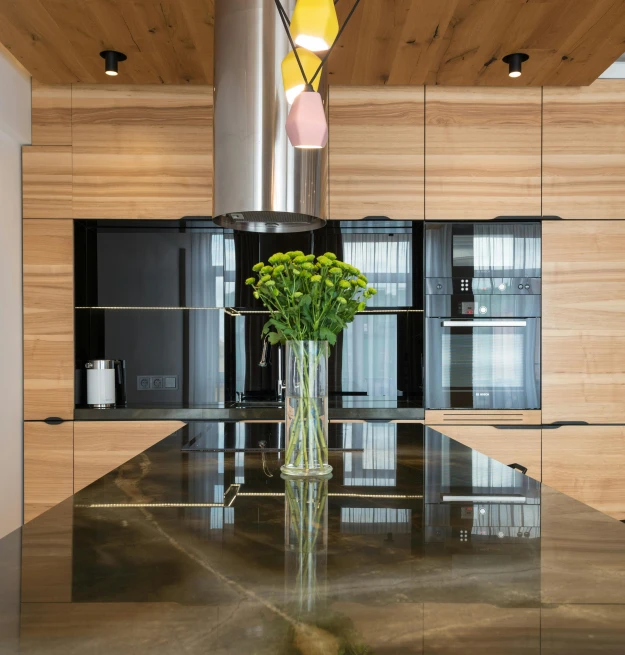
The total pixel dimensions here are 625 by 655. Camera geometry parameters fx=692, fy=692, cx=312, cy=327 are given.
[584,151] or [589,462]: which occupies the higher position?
[584,151]

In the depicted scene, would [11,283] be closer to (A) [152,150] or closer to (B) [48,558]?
(A) [152,150]

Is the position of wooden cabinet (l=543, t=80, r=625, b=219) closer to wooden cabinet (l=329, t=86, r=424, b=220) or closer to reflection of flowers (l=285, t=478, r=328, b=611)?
wooden cabinet (l=329, t=86, r=424, b=220)

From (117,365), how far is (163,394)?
31cm

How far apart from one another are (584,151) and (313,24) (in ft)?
8.50

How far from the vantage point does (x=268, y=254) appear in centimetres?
387

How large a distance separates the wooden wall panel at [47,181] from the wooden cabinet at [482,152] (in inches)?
71.1

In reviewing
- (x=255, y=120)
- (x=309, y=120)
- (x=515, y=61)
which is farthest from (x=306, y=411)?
(x=515, y=61)

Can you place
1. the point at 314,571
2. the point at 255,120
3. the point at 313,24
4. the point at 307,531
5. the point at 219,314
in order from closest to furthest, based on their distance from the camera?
1. the point at 314,571
2. the point at 307,531
3. the point at 313,24
4. the point at 255,120
5. the point at 219,314

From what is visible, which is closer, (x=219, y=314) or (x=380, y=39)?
(x=380, y=39)

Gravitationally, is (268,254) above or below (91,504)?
above

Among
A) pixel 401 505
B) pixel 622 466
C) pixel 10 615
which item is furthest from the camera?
pixel 622 466

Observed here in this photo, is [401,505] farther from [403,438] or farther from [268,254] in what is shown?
[268,254]

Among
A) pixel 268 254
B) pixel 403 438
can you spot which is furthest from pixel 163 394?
pixel 403 438

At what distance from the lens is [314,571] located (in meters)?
0.85
